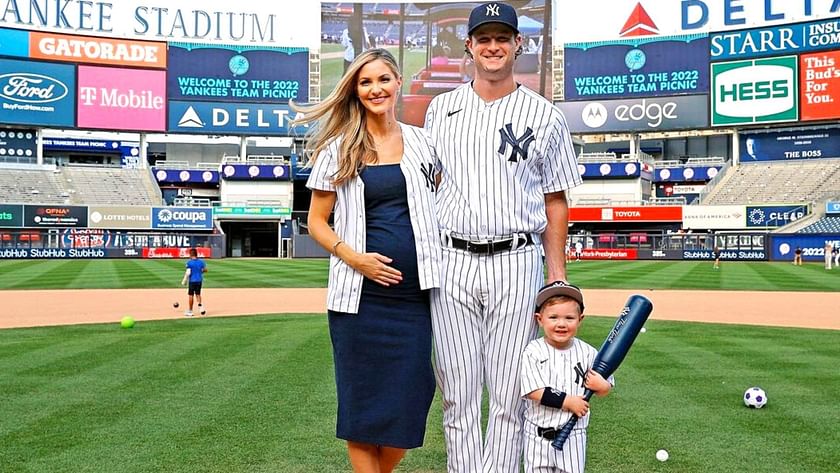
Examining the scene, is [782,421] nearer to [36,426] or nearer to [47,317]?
[36,426]

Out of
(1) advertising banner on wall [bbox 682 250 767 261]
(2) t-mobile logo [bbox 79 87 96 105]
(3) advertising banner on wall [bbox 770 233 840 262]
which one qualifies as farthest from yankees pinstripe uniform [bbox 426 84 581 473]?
(2) t-mobile logo [bbox 79 87 96 105]

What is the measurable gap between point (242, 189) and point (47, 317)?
44.4 meters

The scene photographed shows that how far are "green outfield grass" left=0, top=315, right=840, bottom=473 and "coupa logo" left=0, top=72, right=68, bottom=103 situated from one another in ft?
158

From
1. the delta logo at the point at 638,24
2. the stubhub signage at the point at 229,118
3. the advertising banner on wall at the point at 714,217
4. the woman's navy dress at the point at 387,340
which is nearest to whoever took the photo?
the woman's navy dress at the point at 387,340

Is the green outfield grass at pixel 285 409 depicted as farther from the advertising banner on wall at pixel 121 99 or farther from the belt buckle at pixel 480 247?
the advertising banner on wall at pixel 121 99

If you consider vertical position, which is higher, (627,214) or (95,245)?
(627,214)

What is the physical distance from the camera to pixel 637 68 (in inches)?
2181

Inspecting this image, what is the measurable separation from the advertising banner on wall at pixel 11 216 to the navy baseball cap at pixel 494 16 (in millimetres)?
50086

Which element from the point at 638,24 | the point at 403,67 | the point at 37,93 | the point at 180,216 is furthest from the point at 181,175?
the point at 638,24

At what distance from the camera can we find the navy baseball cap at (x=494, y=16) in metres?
3.35

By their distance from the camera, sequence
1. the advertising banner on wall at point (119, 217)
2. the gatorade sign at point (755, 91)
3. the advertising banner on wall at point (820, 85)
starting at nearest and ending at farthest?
the advertising banner on wall at point (119, 217)
the advertising banner on wall at point (820, 85)
the gatorade sign at point (755, 91)

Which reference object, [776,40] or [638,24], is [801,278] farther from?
[638,24]

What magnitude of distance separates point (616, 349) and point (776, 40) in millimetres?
54589

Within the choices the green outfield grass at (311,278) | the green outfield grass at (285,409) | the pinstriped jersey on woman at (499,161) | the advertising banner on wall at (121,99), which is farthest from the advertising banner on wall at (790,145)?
the pinstriped jersey on woman at (499,161)
